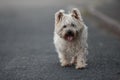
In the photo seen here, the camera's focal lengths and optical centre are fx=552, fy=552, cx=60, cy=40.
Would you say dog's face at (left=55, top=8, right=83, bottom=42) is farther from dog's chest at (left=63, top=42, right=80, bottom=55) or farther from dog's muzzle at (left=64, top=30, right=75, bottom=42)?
dog's chest at (left=63, top=42, right=80, bottom=55)

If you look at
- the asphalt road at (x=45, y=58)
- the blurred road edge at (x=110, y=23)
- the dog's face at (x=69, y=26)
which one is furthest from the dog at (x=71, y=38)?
the blurred road edge at (x=110, y=23)

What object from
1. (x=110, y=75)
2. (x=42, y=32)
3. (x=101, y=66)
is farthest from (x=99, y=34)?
(x=110, y=75)

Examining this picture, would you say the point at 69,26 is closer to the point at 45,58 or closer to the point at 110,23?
the point at 45,58

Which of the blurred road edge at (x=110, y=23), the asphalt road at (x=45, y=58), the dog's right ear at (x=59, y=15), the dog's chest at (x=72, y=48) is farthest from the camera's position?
the blurred road edge at (x=110, y=23)

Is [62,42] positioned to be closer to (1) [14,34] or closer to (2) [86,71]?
(2) [86,71]

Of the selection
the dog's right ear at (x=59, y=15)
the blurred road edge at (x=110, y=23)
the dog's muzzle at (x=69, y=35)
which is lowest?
the blurred road edge at (x=110, y=23)

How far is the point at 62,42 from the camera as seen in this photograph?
13078mm

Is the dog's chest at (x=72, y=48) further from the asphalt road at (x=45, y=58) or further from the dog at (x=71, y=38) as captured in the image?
the asphalt road at (x=45, y=58)

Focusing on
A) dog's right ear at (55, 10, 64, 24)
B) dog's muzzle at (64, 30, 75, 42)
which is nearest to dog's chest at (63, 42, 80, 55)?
dog's muzzle at (64, 30, 75, 42)

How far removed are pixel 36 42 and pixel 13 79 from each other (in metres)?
8.35

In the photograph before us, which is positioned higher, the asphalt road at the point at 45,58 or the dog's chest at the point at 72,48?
the dog's chest at the point at 72,48

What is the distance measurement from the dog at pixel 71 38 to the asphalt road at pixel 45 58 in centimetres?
27

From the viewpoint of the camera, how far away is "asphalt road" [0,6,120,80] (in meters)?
12.0

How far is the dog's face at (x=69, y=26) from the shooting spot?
12344 mm
